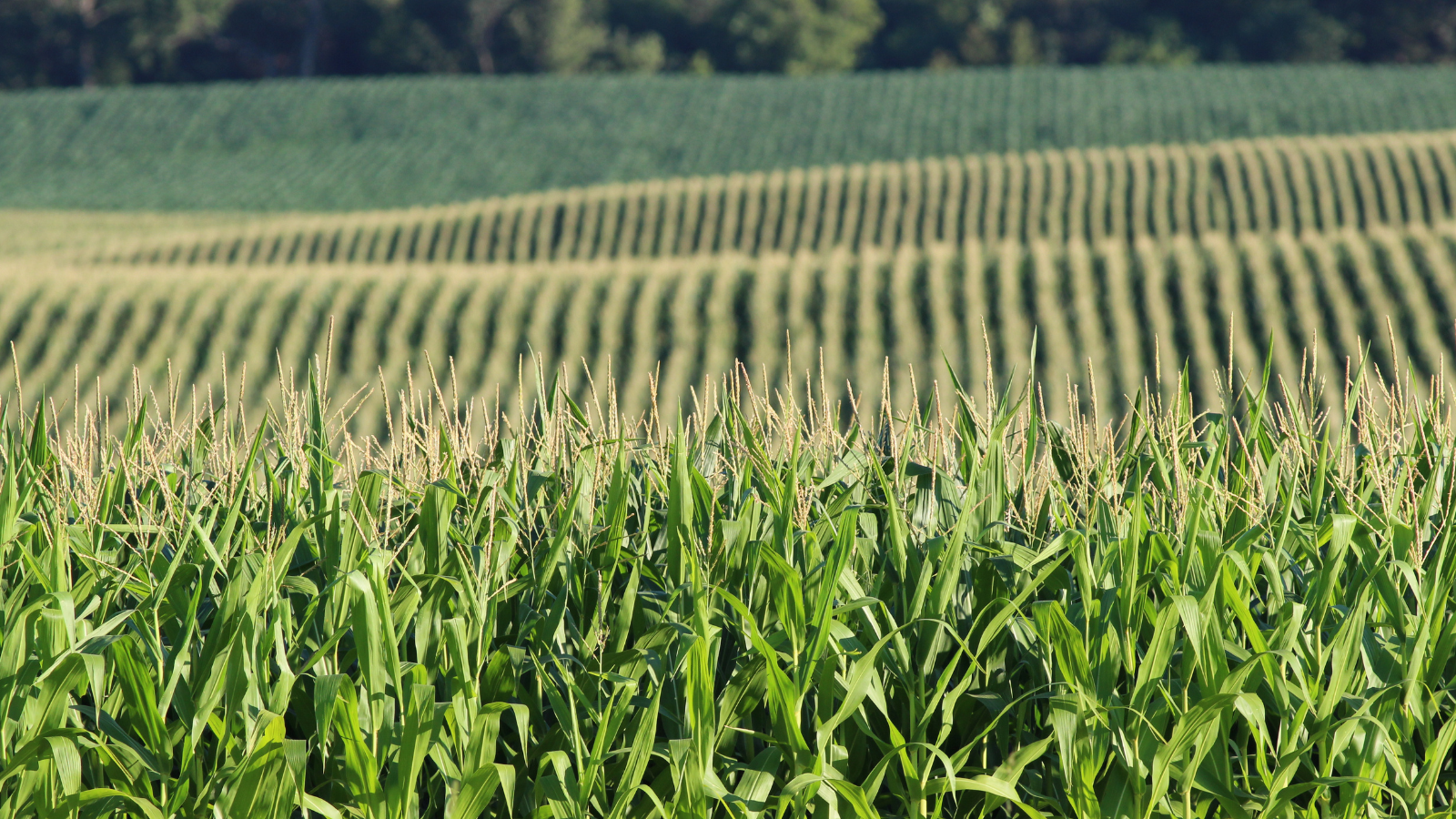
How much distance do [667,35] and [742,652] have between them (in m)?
57.8

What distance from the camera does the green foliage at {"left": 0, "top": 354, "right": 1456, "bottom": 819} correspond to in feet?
7.51

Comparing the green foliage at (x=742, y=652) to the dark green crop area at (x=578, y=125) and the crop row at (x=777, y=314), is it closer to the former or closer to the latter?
the crop row at (x=777, y=314)

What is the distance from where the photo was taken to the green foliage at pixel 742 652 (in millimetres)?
2289

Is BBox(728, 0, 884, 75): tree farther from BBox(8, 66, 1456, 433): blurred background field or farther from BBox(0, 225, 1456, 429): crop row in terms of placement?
BBox(0, 225, 1456, 429): crop row

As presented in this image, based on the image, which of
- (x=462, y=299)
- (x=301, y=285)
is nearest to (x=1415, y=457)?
(x=462, y=299)

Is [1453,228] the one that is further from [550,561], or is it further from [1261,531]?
[550,561]

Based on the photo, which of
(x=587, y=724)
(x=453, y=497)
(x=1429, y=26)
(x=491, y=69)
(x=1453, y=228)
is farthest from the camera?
(x=491, y=69)

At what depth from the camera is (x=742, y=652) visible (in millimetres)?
2568

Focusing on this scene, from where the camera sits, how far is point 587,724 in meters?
2.48

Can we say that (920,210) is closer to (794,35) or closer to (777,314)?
(777,314)

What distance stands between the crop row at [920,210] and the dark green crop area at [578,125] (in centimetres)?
1211

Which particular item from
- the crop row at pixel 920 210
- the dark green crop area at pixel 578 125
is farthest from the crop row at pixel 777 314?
the dark green crop area at pixel 578 125

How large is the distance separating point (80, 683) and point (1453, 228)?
14455 millimetres

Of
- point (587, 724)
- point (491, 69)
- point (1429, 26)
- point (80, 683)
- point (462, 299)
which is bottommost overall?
point (491, 69)
